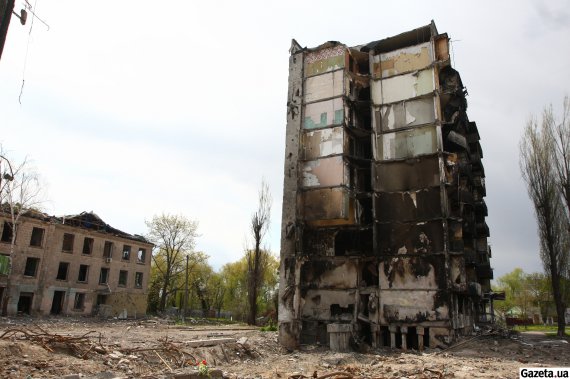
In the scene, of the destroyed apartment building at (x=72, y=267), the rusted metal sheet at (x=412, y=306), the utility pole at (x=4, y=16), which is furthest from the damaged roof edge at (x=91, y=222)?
the utility pole at (x=4, y=16)

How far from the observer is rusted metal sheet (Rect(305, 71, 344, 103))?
2405 cm

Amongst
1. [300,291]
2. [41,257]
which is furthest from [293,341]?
[41,257]

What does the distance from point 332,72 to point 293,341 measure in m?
15.1

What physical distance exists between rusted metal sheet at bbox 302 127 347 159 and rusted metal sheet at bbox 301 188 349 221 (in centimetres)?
219

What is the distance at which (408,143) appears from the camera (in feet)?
74.4

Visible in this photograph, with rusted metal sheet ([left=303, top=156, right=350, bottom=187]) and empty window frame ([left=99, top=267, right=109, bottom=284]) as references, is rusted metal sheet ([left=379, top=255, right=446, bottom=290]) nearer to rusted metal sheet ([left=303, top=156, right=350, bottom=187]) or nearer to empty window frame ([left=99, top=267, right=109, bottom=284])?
rusted metal sheet ([left=303, top=156, right=350, bottom=187])

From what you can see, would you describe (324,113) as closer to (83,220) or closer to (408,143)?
(408,143)

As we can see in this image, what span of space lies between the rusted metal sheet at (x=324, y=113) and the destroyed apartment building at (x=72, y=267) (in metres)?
24.9

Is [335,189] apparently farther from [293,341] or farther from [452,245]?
[293,341]

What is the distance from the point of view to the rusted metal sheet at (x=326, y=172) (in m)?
22.5

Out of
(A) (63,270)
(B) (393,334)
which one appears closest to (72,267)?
(A) (63,270)

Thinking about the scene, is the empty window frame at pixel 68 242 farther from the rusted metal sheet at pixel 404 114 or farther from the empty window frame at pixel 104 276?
the rusted metal sheet at pixel 404 114

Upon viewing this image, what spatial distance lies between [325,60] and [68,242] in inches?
1113

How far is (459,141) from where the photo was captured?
23562mm
